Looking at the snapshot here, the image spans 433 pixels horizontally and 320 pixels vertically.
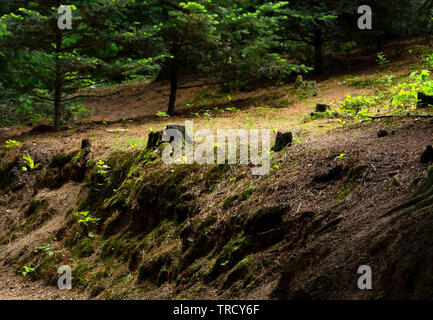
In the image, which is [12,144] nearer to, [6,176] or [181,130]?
[6,176]

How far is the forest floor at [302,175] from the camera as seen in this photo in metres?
4.25

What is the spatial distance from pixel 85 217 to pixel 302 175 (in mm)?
4816

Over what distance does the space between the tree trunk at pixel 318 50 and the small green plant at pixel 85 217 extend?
11753 millimetres

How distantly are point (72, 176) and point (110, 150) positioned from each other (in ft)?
3.99

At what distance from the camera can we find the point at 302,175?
19.7 ft

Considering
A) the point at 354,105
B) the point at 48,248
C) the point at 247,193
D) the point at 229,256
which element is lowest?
the point at 48,248

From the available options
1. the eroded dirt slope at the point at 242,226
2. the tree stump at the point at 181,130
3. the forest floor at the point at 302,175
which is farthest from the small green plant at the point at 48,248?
the tree stump at the point at 181,130

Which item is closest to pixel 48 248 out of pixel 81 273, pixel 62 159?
pixel 81 273

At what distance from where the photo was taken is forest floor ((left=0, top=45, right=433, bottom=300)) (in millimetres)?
4250

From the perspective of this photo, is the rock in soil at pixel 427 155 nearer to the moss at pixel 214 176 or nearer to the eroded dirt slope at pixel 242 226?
the eroded dirt slope at pixel 242 226

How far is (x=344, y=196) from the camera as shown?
5.15 m

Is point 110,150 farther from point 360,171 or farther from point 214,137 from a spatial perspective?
point 360,171

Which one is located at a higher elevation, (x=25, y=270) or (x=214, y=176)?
(x=214, y=176)

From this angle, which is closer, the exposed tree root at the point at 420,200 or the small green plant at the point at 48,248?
the exposed tree root at the point at 420,200
